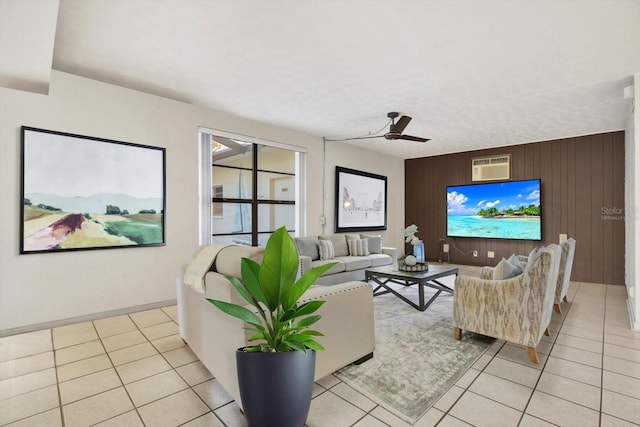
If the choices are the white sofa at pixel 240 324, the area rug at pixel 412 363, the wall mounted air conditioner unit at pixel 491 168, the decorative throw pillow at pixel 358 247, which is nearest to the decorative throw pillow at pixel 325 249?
the decorative throw pillow at pixel 358 247

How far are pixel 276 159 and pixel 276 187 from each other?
1.60 ft

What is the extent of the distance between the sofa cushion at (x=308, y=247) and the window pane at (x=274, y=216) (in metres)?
0.44

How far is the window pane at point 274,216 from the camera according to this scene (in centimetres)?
522

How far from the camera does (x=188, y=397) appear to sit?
2014 millimetres

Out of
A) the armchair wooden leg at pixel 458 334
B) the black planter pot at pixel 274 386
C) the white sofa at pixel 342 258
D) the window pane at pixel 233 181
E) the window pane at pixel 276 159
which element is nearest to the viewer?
the black planter pot at pixel 274 386

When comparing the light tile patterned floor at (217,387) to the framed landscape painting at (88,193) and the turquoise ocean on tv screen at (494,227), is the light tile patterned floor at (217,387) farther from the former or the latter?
the turquoise ocean on tv screen at (494,227)

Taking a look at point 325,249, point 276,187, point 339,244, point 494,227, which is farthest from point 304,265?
point 494,227

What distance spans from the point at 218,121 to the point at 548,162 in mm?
6092

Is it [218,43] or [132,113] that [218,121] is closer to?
[132,113]

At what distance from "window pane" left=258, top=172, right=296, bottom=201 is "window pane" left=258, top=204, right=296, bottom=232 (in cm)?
16

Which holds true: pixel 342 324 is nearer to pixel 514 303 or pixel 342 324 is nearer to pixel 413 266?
pixel 514 303

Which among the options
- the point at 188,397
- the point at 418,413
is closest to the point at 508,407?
the point at 418,413

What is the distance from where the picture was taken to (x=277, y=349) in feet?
5.01

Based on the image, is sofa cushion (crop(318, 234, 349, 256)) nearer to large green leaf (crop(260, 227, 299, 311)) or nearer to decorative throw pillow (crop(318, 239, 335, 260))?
decorative throw pillow (crop(318, 239, 335, 260))
